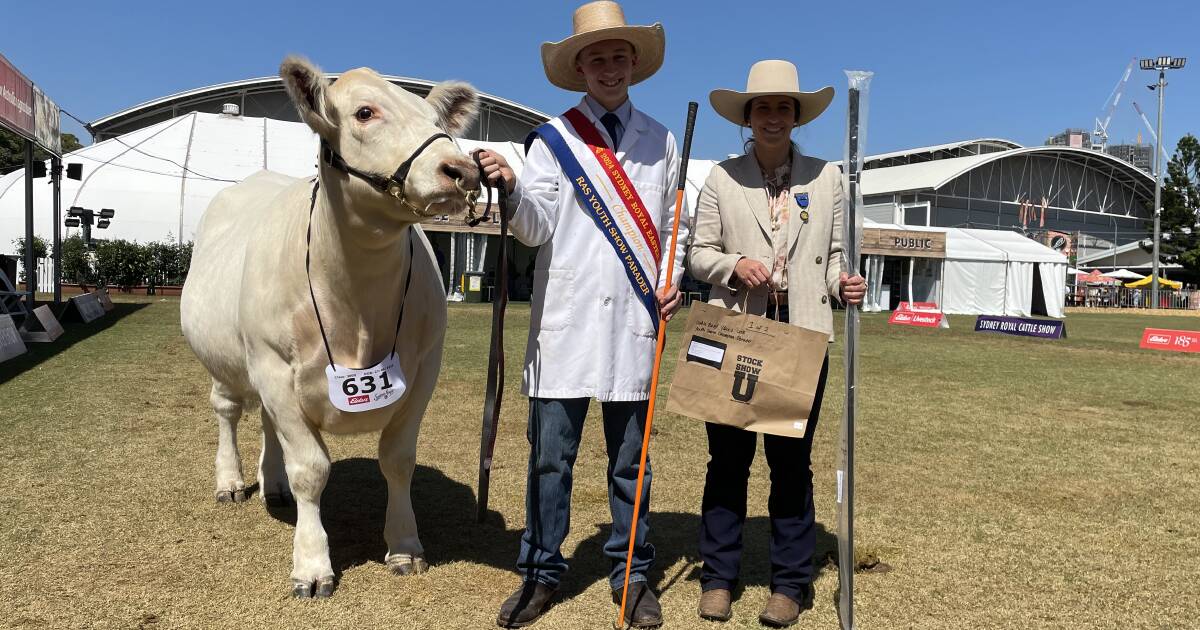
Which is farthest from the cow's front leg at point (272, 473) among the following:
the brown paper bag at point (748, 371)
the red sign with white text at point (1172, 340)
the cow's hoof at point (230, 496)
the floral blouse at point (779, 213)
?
the red sign with white text at point (1172, 340)

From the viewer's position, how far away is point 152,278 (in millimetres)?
27016

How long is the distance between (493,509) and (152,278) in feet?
86.8

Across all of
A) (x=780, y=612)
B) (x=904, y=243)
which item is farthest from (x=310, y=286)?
(x=904, y=243)

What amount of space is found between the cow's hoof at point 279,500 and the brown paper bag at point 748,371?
261 centimetres

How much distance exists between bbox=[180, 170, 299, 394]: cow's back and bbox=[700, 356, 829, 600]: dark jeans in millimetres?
2311

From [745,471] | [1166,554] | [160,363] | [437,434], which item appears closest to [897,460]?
[1166,554]

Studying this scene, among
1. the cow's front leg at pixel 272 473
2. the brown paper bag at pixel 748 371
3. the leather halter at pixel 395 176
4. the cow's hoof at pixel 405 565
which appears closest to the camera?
the leather halter at pixel 395 176

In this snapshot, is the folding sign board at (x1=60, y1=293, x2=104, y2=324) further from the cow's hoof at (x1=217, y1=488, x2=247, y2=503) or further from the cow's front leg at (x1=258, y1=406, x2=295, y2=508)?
the cow's front leg at (x1=258, y1=406, x2=295, y2=508)

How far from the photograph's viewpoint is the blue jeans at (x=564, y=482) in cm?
332

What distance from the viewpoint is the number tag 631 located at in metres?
3.34

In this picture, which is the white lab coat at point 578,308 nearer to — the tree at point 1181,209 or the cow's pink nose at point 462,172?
the cow's pink nose at point 462,172

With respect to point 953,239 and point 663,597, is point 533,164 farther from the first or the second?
point 953,239

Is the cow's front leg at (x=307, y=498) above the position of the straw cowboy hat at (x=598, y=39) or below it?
below

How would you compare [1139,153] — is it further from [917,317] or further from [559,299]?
[559,299]
